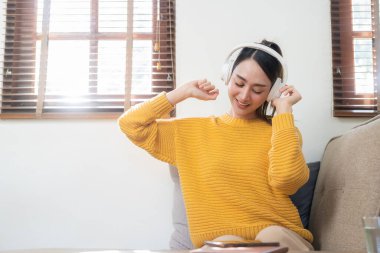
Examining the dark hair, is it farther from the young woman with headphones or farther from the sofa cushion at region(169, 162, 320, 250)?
the sofa cushion at region(169, 162, 320, 250)

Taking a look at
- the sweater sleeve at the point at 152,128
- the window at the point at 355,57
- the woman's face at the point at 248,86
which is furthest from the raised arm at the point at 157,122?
the window at the point at 355,57

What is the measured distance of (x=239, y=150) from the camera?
145 centimetres

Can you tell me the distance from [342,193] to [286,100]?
35 cm

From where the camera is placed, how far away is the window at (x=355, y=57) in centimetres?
187

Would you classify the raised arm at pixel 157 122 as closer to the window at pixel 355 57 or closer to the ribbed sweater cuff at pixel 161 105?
the ribbed sweater cuff at pixel 161 105

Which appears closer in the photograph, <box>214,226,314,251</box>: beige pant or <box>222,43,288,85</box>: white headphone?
<box>214,226,314,251</box>: beige pant

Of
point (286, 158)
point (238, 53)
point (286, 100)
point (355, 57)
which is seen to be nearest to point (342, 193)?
point (286, 158)

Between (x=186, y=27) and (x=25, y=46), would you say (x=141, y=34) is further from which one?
(x=25, y=46)

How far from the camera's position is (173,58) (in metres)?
1.90

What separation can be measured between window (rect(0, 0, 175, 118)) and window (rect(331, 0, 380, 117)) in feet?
2.40

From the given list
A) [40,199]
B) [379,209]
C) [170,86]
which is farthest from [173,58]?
[379,209]

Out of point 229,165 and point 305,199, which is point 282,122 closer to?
point 229,165

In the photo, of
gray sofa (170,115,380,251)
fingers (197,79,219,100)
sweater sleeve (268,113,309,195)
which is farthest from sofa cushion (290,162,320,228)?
fingers (197,79,219,100)

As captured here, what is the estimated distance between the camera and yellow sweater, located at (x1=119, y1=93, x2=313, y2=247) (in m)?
1.33
